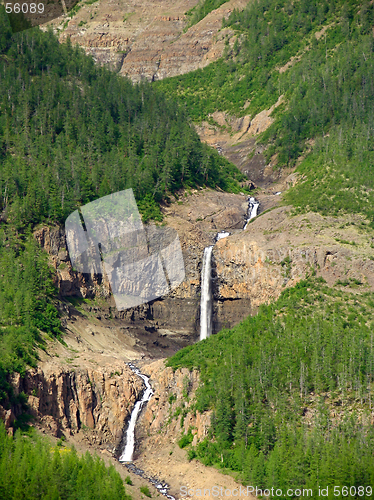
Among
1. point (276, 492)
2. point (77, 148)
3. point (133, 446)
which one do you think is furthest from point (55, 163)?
point (276, 492)

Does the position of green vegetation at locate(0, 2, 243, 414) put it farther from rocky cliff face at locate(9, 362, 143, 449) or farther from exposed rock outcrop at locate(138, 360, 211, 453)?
exposed rock outcrop at locate(138, 360, 211, 453)

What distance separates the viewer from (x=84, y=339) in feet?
441

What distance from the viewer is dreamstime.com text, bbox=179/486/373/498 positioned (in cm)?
9200

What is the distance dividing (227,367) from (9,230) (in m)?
51.8

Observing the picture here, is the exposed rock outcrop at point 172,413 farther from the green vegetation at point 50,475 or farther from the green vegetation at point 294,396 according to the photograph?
the green vegetation at point 50,475

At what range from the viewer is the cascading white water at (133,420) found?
114688 mm

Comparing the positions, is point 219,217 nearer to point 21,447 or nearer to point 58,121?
point 58,121

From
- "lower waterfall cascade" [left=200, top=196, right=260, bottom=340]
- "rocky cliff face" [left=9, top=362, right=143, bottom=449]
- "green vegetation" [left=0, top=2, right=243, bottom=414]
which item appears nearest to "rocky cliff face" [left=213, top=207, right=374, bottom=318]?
"lower waterfall cascade" [left=200, top=196, right=260, bottom=340]

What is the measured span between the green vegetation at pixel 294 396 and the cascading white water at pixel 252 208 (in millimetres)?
45857

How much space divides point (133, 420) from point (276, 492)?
3202 centimetres

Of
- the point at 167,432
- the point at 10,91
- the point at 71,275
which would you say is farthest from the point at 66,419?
the point at 10,91

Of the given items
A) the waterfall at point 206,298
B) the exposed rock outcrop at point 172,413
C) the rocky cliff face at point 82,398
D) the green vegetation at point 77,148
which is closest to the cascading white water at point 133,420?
the rocky cliff face at point 82,398

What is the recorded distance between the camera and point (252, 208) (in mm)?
173125

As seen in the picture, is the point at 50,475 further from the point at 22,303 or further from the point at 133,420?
the point at 22,303
